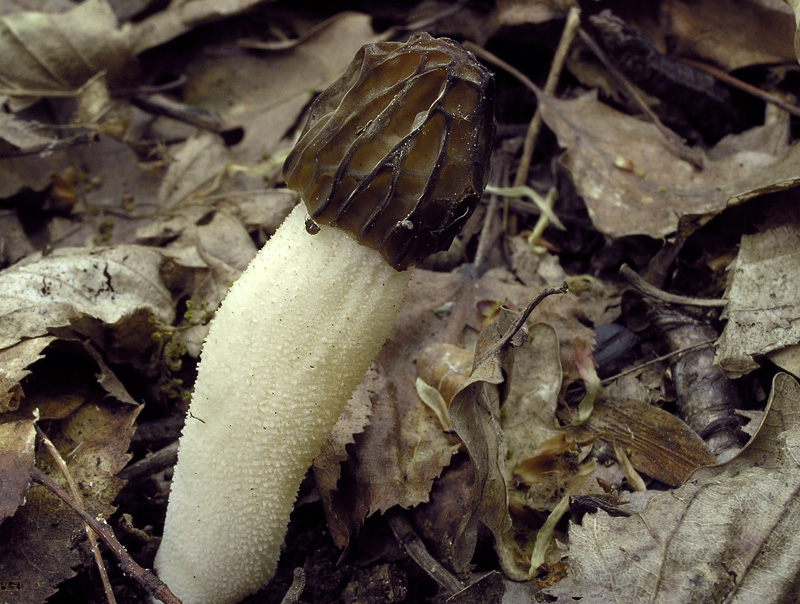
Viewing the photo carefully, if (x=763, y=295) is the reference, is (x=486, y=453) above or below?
below

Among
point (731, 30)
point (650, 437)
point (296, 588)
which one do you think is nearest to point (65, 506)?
point (296, 588)

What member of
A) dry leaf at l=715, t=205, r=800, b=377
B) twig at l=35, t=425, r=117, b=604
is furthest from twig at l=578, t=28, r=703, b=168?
twig at l=35, t=425, r=117, b=604

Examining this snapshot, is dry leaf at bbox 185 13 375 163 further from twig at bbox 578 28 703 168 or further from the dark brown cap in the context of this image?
the dark brown cap

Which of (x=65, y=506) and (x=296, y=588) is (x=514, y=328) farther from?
(x=65, y=506)

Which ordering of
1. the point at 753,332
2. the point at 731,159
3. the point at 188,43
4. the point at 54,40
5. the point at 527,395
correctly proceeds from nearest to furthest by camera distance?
the point at 753,332, the point at 527,395, the point at 731,159, the point at 54,40, the point at 188,43

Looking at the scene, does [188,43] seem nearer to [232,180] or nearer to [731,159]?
[232,180]

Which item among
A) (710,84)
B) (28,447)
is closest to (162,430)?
(28,447)

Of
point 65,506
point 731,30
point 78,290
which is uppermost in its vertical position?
point 731,30
